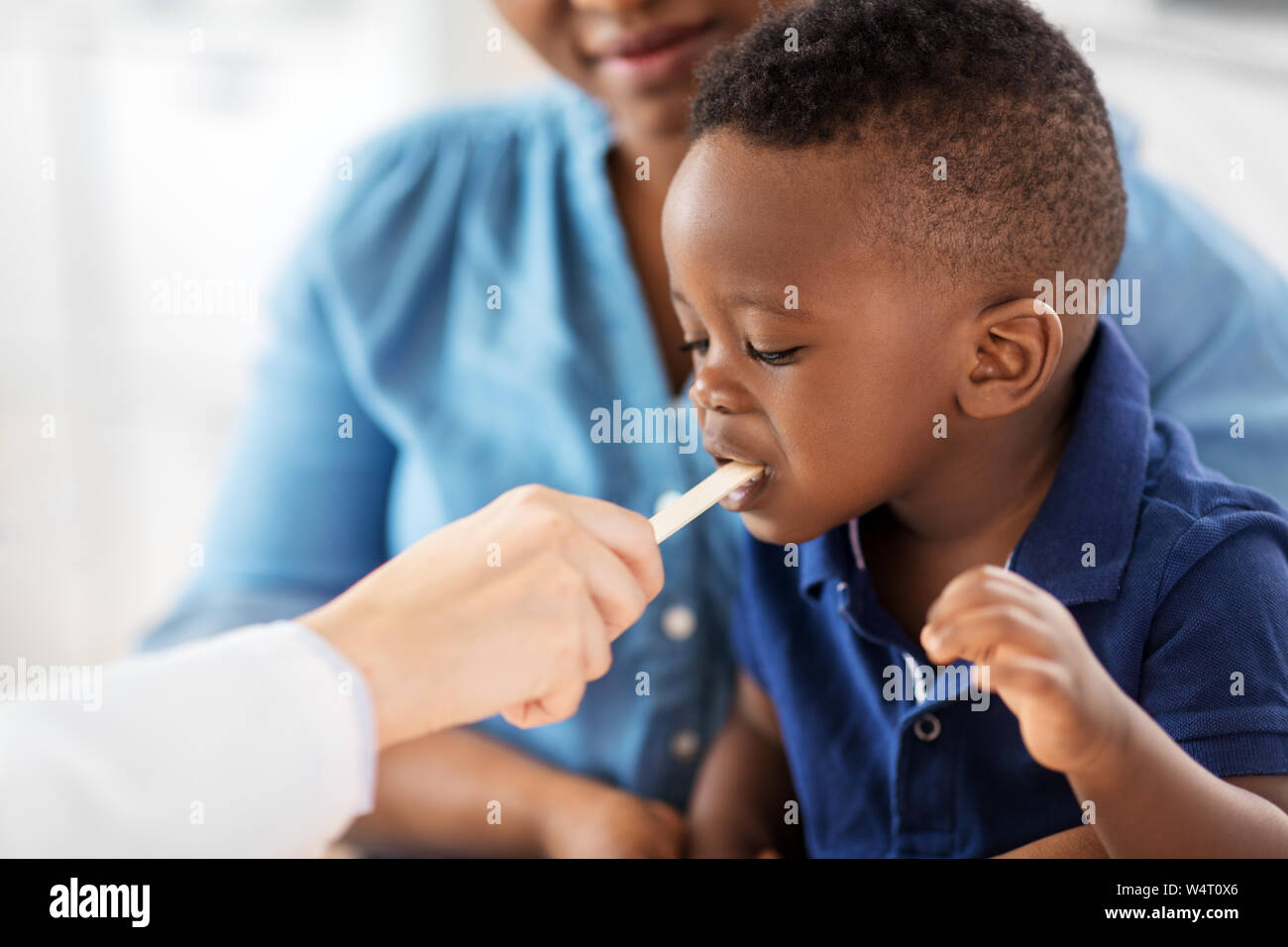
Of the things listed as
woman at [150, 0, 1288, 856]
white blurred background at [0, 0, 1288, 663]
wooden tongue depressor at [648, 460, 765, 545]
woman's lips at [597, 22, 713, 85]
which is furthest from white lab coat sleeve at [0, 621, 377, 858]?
white blurred background at [0, 0, 1288, 663]

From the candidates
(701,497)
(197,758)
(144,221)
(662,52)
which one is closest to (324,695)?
(197,758)

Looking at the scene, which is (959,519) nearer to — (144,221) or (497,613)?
(497,613)

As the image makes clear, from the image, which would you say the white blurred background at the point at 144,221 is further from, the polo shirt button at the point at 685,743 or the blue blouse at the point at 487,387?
the polo shirt button at the point at 685,743

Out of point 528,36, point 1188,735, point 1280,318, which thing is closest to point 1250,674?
point 1188,735

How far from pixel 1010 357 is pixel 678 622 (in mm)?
301

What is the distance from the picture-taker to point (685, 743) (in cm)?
76

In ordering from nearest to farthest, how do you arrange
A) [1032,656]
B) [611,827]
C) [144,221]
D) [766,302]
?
[1032,656]
[766,302]
[611,827]
[144,221]

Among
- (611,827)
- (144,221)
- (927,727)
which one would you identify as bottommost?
(611,827)

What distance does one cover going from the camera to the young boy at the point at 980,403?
1.57 feet

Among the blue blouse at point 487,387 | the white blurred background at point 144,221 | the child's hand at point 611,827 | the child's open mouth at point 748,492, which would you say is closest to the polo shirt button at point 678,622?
the blue blouse at point 487,387

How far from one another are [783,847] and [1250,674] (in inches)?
12.2

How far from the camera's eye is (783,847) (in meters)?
0.70

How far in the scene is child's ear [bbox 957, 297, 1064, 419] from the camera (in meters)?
0.52

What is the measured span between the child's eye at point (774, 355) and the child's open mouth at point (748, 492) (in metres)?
0.05
